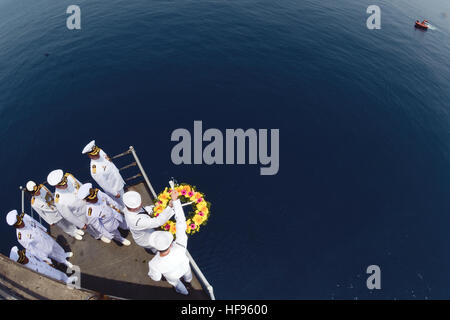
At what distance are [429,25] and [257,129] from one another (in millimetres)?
44493

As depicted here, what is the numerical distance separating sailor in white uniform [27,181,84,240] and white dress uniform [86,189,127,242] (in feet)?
5.99

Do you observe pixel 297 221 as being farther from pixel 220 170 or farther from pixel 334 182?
pixel 220 170

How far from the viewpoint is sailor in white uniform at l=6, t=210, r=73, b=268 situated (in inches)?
349

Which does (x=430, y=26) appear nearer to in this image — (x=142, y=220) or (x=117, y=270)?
(x=142, y=220)

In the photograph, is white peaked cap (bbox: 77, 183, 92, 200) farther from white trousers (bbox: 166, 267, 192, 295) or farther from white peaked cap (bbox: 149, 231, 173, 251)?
white trousers (bbox: 166, 267, 192, 295)

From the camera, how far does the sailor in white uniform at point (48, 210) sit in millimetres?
10586

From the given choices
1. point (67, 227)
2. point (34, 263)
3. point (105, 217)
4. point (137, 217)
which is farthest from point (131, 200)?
point (67, 227)

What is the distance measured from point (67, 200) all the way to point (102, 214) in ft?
5.92

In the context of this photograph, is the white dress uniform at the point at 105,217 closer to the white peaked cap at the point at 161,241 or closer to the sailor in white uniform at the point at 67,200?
the sailor in white uniform at the point at 67,200

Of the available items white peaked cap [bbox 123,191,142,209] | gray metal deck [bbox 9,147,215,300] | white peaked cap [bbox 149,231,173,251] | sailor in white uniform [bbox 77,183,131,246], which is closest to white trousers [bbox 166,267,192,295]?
gray metal deck [bbox 9,147,215,300]

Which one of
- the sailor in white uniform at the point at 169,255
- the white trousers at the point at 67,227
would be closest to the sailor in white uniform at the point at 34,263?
the white trousers at the point at 67,227

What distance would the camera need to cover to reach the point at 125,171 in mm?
18469

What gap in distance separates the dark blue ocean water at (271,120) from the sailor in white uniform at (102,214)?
548cm

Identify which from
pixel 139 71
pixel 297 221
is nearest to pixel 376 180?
pixel 297 221
